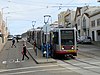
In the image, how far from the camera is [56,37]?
33188 millimetres

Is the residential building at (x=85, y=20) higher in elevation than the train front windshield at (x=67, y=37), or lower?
higher

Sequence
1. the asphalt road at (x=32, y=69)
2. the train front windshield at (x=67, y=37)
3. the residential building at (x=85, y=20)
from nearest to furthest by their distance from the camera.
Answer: the asphalt road at (x=32, y=69), the train front windshield at (x=67, y=37), the residential building at (x=85, y=20)

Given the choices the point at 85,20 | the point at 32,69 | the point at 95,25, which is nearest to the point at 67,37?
the point at 32,69

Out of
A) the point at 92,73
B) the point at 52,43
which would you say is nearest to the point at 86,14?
the point at 52,43

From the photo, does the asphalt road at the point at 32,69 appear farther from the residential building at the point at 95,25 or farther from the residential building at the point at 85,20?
the residential building at the point at 85,20

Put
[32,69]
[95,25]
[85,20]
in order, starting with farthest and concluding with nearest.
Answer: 1. [85,20]
2. [95,25]
3. [32,69]

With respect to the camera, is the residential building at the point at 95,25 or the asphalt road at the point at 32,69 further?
the residential building at the point at 95,25

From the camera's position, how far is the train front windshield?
3288cm

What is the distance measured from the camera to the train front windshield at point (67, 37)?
32.9 meters

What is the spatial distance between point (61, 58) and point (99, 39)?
48756mm

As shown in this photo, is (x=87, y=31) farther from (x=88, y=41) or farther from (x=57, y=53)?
(x=57, y=53)

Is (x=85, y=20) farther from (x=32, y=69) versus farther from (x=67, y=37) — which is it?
(x=32, y=69)

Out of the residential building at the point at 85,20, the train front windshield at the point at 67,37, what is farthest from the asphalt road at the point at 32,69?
the residential building at the point at 85,20

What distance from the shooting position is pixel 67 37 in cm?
3309
